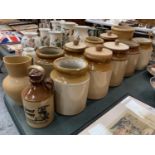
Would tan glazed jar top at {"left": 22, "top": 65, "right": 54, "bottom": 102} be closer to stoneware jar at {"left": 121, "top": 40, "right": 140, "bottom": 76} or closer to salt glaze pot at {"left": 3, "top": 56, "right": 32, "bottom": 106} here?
salt glaze pot at {"left": 3, "top": 56, "right": 32, "bottom": 106}

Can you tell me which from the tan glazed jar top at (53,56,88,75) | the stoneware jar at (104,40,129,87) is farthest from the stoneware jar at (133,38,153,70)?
the tan glazed jar top at (53,56,88,75)

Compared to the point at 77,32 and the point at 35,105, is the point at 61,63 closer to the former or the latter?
the point at 35,105

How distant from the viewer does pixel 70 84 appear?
1.73 feet

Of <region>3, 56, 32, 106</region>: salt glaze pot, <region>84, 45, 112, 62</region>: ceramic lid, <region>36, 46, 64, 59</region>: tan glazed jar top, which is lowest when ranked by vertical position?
<region>3, 56, 32, 106</region>: salt glaze pot

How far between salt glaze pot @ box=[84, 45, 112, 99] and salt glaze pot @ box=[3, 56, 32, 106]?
0.70 feet

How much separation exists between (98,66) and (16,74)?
281 millimetres

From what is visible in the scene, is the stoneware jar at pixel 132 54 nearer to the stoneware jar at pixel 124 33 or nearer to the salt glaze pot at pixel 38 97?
the stoneware jar at pixel 124 33

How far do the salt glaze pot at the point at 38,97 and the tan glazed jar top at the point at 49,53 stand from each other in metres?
0.10

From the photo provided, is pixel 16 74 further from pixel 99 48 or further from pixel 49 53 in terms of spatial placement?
pixel 99 48

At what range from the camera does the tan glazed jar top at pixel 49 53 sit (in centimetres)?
61

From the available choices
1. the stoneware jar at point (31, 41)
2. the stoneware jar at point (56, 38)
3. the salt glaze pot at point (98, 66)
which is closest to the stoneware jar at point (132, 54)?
the salt glaze pot at point (98, 66)

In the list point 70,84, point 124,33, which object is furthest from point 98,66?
point 124,33

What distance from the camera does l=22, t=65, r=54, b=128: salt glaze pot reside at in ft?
1.60

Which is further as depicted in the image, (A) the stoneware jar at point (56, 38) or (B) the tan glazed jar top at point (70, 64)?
(A) the stoneware jar at point (56, 38)
